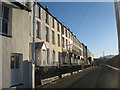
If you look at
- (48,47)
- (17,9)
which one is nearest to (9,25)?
(17,9)

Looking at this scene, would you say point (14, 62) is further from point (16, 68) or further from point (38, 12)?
point (38, 12)

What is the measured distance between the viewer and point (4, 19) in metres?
10.7

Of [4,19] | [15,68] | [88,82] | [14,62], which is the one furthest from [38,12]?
[15,68]

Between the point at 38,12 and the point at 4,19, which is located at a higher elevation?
the point at 38,12

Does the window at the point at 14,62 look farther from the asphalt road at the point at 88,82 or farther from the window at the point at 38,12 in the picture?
the window at the point at 38,12

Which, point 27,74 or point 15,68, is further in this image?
point 27,74

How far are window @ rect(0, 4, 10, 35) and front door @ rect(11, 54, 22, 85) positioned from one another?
1.52m

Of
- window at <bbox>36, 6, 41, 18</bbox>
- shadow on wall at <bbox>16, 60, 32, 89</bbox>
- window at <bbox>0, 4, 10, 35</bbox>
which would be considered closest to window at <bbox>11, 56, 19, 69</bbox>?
shadow on wall at <bbox>16, 60, 32, 89</bbox>

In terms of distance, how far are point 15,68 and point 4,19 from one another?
2871 mm

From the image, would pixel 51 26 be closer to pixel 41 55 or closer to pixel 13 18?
pixel 41 55

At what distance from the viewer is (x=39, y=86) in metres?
13.2

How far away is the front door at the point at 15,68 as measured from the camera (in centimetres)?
1096

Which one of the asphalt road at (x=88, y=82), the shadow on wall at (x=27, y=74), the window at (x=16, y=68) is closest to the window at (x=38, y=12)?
the asphalt road at (x=88, y=82)

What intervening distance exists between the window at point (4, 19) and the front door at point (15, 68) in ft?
4.99
